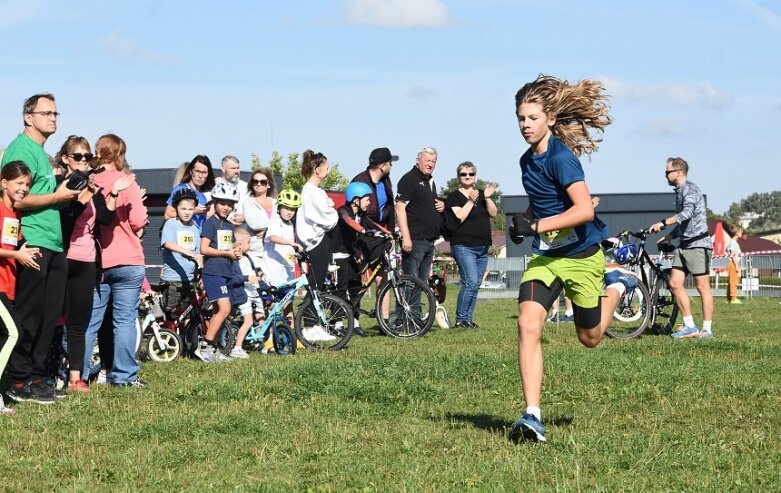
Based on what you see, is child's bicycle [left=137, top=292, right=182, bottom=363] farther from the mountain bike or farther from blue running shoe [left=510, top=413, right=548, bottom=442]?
blue running shoe [left=510, top=413, right=548, bottom=442]

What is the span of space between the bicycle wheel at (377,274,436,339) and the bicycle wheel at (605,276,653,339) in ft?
7.53

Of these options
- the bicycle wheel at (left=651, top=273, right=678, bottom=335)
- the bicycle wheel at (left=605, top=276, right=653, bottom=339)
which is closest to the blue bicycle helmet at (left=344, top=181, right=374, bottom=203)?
the bicycle wheel at (left=605, top=276, right=653, bottom=339)

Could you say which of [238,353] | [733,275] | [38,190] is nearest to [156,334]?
[238,353]

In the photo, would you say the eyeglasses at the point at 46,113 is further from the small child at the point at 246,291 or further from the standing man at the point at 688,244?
the standing man at the point at 688,244

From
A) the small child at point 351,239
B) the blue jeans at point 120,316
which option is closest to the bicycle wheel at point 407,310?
the small child at point 351,239

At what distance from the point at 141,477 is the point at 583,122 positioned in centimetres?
349

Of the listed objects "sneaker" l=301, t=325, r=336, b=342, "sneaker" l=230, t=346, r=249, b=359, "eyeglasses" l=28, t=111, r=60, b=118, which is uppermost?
"eyeglasses" l=28, t=111, r=60, b=118

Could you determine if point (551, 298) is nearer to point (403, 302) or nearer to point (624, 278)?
point (403, 302)

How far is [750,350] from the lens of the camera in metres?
11.4

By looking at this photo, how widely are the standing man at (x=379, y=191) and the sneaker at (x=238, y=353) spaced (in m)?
2.95

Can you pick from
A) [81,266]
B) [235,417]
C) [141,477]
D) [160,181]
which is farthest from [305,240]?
[160,181]

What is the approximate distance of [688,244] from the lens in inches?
556

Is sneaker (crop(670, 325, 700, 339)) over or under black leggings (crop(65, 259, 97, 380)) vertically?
under

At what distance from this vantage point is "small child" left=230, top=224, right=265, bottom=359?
11.9 meters
